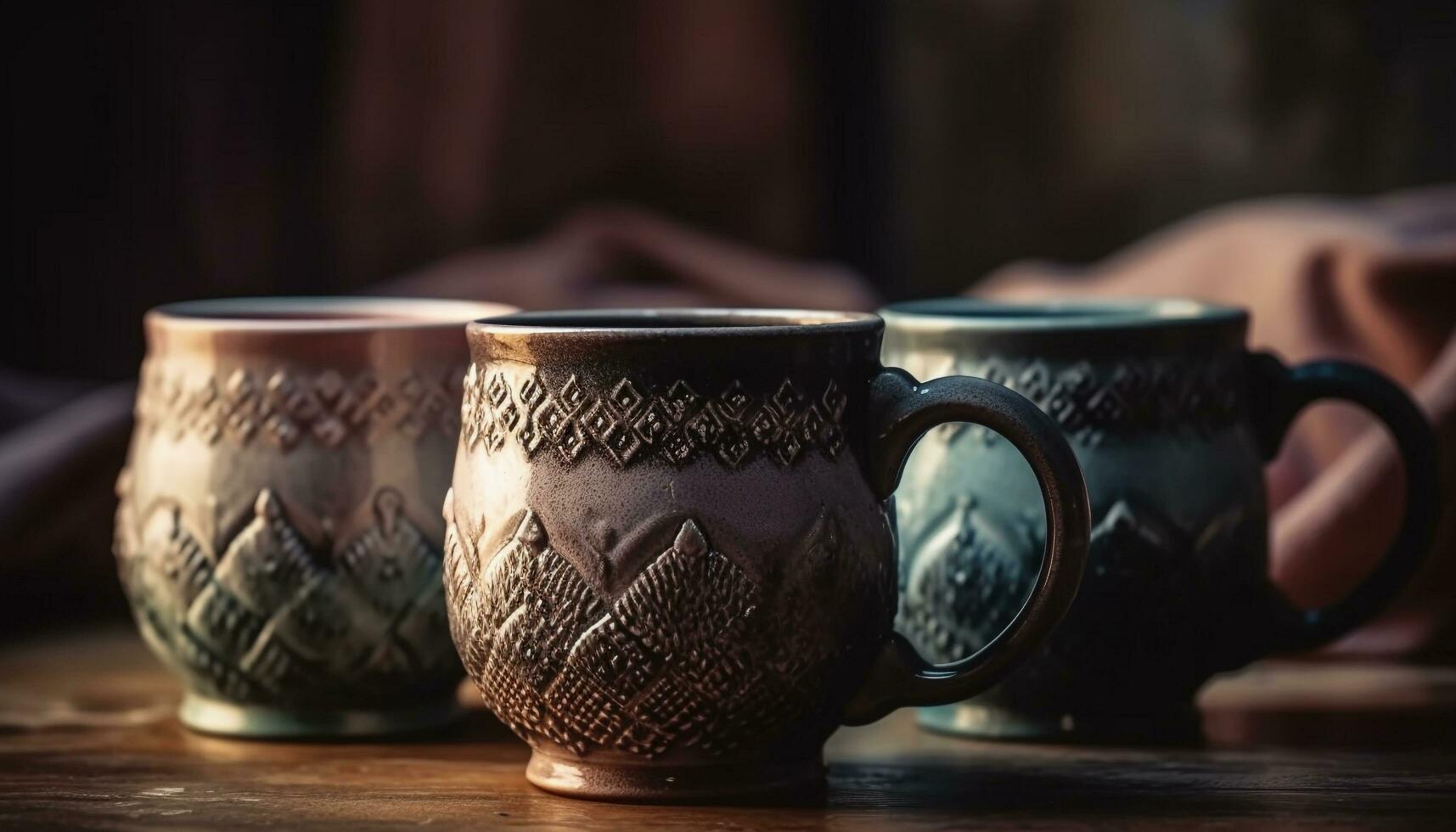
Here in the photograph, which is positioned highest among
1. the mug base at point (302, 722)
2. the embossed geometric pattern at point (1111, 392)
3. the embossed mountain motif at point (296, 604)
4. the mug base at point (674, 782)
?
the embossed geometric pattern at point (1111, 392)

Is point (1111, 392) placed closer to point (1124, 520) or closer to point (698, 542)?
point (1124, 520)

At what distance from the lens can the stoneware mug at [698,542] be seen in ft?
2.17

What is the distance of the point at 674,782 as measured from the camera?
69 centimetres

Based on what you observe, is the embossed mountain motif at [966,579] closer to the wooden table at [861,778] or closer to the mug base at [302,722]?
the wooden table at [861,778]

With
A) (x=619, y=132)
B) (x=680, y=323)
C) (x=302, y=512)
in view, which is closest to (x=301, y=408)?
(x=302, y=512)

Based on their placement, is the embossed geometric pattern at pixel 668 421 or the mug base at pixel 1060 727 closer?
the embossed geometric pattern at pixel 668 421

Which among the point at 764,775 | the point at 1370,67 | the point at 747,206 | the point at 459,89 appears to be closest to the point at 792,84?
the point at 747,206

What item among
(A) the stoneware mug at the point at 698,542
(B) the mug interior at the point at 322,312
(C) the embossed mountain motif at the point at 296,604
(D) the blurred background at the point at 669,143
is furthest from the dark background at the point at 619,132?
(A) the stoneware mug at the point at 698,542

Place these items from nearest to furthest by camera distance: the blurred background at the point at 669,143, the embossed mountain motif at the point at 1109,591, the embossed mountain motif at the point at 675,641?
the embossed mountain motif at the point at 675,641, the embossed mountain motif at the point at 1109,591, the blurred background at the point at 669,143

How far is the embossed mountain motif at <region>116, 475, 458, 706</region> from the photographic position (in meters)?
0.80

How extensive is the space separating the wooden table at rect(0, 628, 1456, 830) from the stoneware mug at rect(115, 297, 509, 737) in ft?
0.11

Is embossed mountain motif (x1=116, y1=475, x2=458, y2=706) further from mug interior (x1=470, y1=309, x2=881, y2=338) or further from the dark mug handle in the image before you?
the dark mug handle

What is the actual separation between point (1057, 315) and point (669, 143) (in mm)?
551

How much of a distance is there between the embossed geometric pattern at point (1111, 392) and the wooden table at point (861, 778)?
0.43 feet
